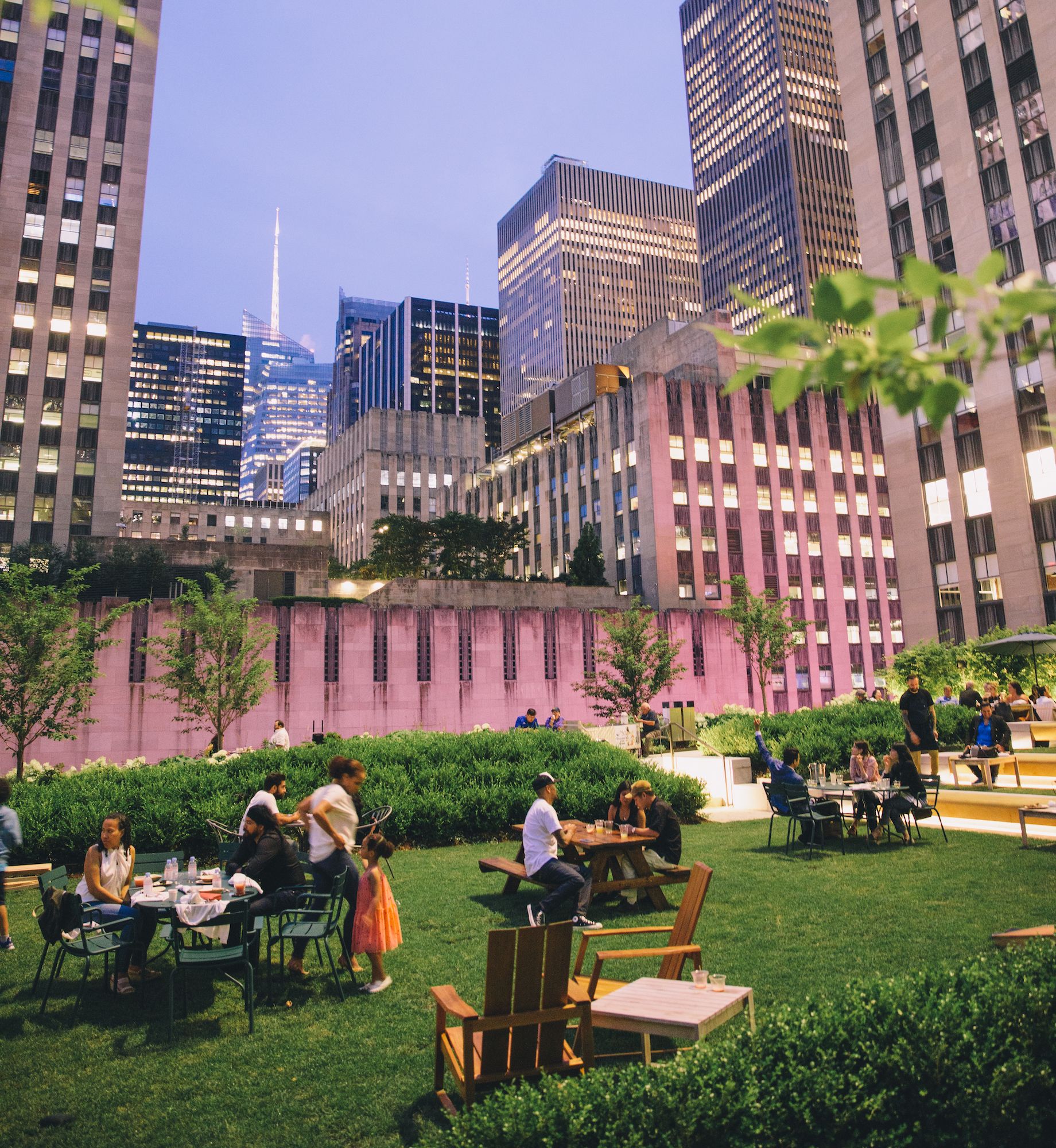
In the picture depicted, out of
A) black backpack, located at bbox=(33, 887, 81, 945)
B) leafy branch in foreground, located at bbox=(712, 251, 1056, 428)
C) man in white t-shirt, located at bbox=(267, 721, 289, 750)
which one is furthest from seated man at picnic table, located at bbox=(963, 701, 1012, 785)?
leafy branch in foreground, located at bbox=(712, 251, 1056, 428)

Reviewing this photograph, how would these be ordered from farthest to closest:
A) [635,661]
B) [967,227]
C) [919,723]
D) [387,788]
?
1. [967,227]
2. [635,661]
3. [919,723]
4. [387,788]

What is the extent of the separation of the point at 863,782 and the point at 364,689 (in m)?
23.6

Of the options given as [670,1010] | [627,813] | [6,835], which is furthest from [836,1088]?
[6,835]

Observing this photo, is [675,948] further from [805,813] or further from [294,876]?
[805,813]

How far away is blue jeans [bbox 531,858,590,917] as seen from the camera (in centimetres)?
867

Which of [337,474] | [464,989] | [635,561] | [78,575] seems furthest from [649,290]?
[464,989]

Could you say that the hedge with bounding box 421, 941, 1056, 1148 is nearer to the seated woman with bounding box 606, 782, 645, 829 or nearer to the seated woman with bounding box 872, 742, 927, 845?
the seated woman with bounding box 606, 782, 645, 829

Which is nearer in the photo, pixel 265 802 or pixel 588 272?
pixel 265 802

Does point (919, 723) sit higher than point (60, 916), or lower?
higher

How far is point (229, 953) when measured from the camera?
6.84 m

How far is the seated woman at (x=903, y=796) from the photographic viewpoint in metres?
13.0

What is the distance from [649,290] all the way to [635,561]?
13721cm

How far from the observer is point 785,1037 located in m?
4.38

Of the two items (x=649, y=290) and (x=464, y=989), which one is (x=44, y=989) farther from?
(x=649, y=290)
